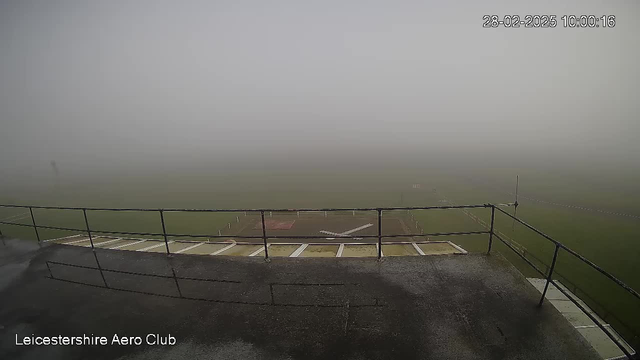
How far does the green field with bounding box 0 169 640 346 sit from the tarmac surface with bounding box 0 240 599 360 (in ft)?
90.7

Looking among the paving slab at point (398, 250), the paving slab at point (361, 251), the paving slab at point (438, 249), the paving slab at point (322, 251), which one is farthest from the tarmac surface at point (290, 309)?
the paving slab at point (398, 250)

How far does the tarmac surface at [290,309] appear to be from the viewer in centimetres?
320

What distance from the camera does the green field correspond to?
29.1 metres

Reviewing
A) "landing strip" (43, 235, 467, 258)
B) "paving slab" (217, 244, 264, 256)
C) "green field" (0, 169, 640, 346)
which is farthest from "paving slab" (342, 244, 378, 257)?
"green field" (0, 169, 640, 346)

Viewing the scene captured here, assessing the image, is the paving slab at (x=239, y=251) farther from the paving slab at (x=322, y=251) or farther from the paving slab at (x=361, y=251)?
the paving slab at (x=361, y=251)

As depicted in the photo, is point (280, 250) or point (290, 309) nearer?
point (290, 309)

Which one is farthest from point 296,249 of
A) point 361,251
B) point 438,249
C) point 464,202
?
point 464,202

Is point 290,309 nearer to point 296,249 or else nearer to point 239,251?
point 296,249

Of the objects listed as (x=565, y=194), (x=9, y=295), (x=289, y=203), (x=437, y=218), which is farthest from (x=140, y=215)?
(x=565, y=194)

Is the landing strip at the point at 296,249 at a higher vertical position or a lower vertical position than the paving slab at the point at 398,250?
higher

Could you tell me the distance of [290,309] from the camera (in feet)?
12.8

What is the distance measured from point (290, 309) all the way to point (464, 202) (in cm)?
6598

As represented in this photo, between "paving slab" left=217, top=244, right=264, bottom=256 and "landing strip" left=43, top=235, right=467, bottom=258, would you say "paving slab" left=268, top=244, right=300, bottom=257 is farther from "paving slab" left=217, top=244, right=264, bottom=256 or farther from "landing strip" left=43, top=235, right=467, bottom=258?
"paving slab" left=217, top=244, right=264, bottom=256

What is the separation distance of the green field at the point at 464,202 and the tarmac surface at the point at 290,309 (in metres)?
27.6
